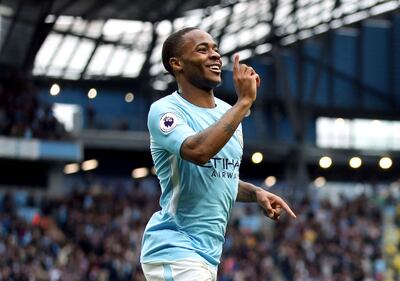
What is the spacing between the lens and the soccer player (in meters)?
5.89

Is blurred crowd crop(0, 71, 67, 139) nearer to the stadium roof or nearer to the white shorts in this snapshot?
the stadium roof

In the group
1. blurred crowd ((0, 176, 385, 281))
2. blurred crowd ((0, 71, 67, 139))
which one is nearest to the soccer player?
blurred crowd ((0, 176, 385, 281))

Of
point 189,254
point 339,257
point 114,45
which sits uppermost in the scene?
point 114,45

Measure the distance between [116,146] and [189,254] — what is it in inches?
1531

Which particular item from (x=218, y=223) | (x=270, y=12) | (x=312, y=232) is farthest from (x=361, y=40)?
(x=218, y=223)

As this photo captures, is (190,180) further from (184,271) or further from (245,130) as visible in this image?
(245,130)

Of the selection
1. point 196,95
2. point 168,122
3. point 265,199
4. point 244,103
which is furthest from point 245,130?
point 244,103

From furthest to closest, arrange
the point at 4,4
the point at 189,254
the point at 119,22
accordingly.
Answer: the point at 119,22 → the point at 4,4 → the point at 189,254

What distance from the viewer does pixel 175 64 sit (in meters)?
6.02

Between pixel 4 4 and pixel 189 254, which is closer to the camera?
pixel 189 254

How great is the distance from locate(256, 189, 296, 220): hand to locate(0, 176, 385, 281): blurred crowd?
20377mm

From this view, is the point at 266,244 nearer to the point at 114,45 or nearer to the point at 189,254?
the point at 114,45

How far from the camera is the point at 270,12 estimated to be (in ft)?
135

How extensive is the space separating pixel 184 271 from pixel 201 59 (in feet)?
3.49
